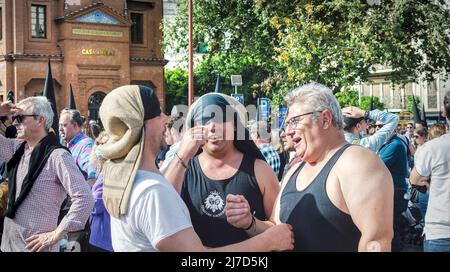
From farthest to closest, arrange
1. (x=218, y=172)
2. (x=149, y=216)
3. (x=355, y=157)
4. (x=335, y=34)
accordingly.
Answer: (x=335, y=34), (x=218, y=172), (x=355, y=157), (x=149, y=216)

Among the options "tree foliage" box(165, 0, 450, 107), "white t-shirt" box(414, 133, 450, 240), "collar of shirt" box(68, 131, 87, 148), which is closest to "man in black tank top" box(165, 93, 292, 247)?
"white t-shirt" box(414, 133, 450, 240)

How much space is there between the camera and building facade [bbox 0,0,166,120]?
3125cm

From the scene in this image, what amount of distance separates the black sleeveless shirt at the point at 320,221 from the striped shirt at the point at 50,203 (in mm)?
1697

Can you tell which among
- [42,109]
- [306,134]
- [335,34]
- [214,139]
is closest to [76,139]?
[42,109]

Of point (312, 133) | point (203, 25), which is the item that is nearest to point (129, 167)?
point (312, 133)

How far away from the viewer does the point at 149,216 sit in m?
2.49

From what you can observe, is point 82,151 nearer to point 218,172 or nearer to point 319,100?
point 218,172

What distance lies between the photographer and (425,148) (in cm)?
457

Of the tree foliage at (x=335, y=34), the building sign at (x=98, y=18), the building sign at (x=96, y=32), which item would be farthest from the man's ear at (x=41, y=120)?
the building sign at (x=98, y=18)

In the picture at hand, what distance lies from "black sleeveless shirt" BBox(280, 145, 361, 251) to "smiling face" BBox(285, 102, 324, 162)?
0.12 meters

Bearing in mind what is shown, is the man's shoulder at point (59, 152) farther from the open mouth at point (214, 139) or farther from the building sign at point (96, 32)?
the building sign at point (96, 32)

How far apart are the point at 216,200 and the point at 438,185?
5.56 feet

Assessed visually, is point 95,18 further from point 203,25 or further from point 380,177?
point 380,177
